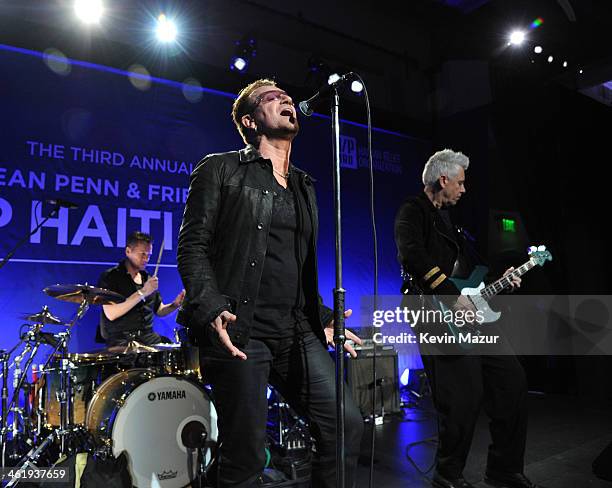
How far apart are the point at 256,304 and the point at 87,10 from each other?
→ 17.2ft

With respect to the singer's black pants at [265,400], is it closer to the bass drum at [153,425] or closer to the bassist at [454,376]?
the bassist at [454,376]

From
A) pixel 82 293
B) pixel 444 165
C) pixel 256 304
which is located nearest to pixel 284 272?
pixel 256 304

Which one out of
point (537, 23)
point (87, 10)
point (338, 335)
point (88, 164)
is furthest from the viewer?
point (537, 23)

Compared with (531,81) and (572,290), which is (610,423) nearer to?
(572,290)

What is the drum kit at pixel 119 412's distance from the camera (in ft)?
10.6

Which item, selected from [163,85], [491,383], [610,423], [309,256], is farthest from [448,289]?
[163,85]

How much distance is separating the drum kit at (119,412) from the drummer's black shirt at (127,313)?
29.2 inches

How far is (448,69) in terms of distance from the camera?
8359mm

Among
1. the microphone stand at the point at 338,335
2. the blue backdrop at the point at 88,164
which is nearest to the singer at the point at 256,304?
the microphone stand at the point at 338,335

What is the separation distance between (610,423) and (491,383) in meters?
3.20

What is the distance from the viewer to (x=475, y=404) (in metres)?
2.92

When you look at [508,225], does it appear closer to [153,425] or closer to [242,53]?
[242,53]

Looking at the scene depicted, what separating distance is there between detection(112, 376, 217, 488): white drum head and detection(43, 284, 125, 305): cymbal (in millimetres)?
837

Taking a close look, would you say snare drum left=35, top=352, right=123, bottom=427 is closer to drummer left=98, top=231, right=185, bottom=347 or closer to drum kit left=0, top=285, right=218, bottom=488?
drum kit left=0, top=285, right=218, bottom=488
